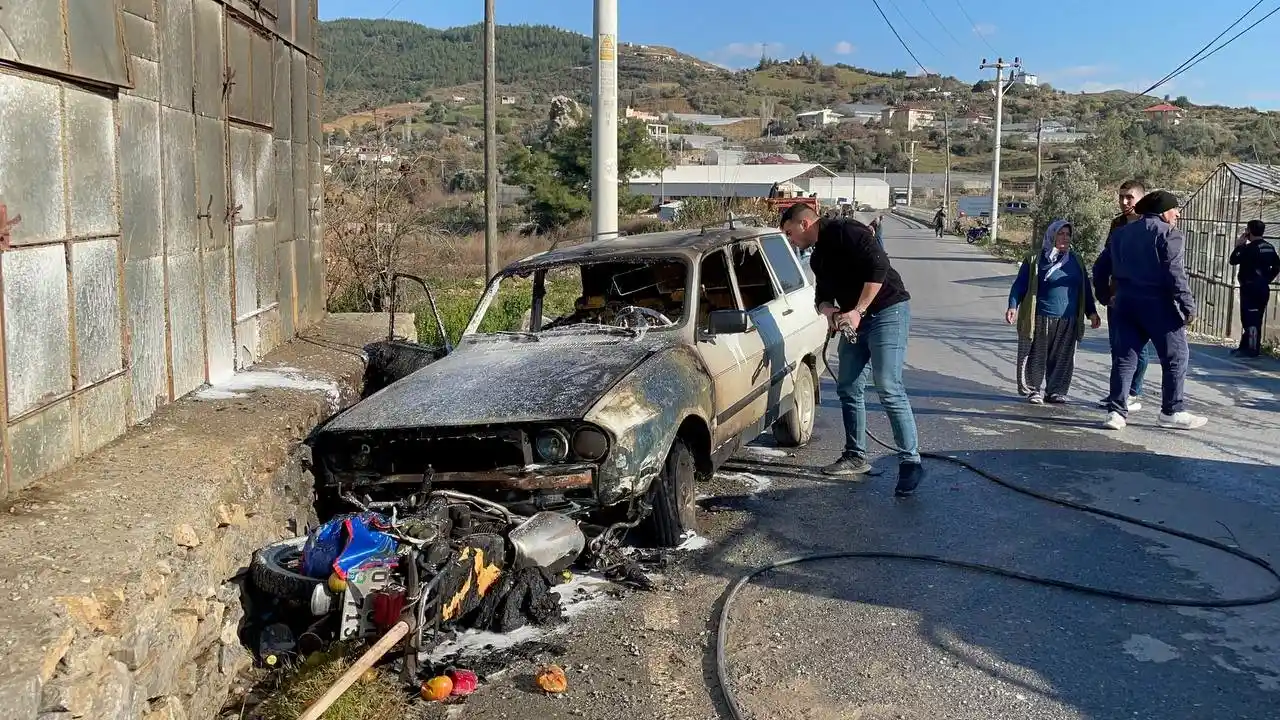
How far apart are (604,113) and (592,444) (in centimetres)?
725

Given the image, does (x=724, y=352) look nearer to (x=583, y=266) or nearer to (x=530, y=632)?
A: (x=583, y=266)

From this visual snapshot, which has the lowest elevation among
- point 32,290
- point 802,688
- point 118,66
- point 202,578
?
point 802,688

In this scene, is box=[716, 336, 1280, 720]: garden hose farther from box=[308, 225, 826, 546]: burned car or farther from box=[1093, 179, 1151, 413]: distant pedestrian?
box=[1093, 179, 1151, 413]: distant pedestrian

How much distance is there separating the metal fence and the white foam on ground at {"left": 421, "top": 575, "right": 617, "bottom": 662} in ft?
42.8

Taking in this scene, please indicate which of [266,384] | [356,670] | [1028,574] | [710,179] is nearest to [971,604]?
[1028,574]

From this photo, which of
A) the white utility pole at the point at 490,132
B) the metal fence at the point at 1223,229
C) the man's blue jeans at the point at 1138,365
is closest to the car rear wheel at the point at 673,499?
the man's blue jeans at the point at 1138,365

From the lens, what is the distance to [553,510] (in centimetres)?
502

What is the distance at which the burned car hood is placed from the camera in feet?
16.5

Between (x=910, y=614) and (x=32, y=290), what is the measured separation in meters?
3.90

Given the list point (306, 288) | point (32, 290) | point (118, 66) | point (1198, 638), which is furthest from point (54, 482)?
point (306, 288)

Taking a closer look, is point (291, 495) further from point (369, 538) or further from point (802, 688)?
point (802, 688)

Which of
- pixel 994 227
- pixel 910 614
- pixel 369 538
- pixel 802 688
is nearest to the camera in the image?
pixel 802 688

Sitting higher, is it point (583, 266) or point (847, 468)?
point (583, 266)

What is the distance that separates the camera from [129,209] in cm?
539
